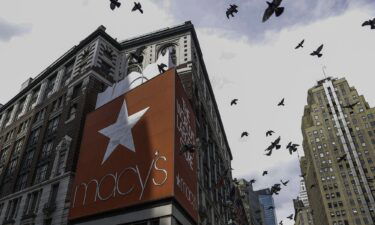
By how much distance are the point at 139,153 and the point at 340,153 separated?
413 ft

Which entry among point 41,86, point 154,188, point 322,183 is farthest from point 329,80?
point 154,188

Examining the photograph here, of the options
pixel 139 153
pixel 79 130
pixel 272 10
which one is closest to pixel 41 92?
pixel 79 130

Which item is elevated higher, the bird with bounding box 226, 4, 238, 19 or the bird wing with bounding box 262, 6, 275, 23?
the bird with bounding box 226, 4, 238, 19

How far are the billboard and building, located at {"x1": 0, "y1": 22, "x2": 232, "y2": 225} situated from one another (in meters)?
0.56

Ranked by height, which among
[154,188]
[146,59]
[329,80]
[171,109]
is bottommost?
[154,188]

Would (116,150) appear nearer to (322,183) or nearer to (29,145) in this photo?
(29,145)

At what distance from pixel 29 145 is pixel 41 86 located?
1201 cm

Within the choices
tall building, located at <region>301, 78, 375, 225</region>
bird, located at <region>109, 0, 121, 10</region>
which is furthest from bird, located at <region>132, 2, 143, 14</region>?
tall building, located at <region>301, 78, 375, 225</region>

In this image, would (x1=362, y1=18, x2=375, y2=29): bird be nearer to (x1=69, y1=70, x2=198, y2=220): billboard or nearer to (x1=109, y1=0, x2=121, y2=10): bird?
(x1=109, y1=0, x2=121, y2=10): bird

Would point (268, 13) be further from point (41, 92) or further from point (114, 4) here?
point (41, 92)

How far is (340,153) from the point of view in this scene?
13575 centimetres

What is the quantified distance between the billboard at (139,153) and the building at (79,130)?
56 cm

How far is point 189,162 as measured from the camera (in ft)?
106

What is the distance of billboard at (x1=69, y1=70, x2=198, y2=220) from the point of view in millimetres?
27719
